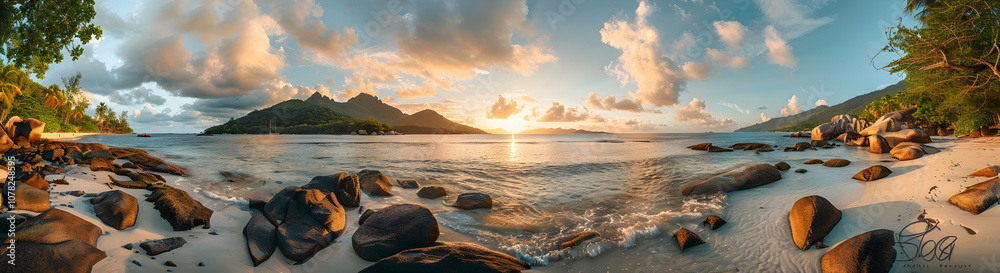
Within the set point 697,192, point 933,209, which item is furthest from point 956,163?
point 697,192

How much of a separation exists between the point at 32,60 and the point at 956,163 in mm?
31806

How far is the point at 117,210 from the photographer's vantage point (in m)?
5.56

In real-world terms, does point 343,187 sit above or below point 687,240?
above

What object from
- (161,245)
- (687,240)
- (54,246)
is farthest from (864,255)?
(54,246)

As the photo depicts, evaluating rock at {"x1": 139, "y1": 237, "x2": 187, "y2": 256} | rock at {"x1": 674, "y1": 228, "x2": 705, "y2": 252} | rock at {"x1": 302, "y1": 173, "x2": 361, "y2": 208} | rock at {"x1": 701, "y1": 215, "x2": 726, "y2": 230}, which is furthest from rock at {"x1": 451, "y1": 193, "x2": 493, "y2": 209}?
rock at {"x1": 139, "y1": 237, "x2": 187, "y2": 256}

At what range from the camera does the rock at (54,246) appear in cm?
382

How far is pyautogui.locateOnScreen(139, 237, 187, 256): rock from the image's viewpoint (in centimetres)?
475

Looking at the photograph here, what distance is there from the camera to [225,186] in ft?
36.8

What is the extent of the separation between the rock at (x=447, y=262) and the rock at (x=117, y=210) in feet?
14.5

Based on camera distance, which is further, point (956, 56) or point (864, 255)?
point (956, 56)

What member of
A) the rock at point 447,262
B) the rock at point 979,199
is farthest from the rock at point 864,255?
the rock at point 447,262

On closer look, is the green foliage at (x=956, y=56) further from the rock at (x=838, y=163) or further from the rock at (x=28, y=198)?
the rock at (x=28, y=198)

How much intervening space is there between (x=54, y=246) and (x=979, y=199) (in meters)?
14.5

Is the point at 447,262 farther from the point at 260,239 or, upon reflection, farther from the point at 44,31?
the point at 44,31
